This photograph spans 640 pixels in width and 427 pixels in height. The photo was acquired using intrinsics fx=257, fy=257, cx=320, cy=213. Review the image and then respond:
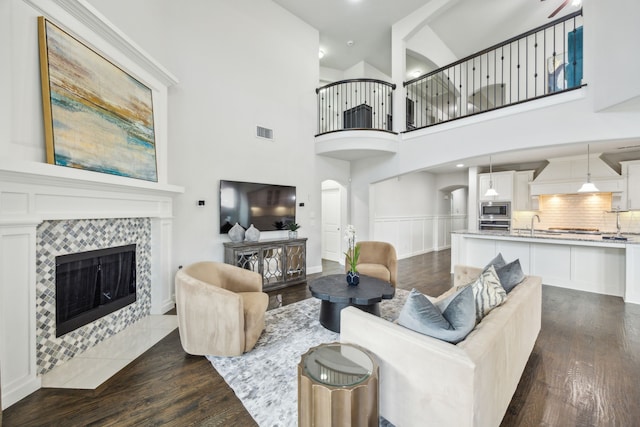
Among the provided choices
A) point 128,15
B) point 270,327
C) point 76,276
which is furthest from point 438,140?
point 76,276

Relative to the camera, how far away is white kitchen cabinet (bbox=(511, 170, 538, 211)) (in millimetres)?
6703

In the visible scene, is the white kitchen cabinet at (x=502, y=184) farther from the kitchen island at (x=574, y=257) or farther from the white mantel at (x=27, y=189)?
the white mantel at (x=27, y=189)

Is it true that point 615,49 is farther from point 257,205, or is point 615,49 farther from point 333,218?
point 333,218

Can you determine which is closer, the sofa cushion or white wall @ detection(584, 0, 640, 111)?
the sofa cushion

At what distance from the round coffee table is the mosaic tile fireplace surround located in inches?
85.9

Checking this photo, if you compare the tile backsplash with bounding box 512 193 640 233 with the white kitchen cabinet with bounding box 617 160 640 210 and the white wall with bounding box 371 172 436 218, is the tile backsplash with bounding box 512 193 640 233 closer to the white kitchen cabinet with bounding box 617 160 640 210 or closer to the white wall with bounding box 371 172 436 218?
the white kitchen cabinet with bounding box 617 160 640 210

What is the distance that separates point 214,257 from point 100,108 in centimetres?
246

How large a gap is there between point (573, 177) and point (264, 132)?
7083 millimetres

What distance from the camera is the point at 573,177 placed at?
5984 millimetres

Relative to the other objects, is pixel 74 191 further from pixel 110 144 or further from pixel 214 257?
pixel 214 257

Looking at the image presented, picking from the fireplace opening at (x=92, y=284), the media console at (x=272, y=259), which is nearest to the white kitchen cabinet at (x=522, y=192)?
the media console at (x=272, y=259)

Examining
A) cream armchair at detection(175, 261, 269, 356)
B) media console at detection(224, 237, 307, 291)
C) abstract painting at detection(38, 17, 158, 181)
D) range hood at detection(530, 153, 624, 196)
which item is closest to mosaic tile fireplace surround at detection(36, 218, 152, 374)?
abstract painting at detection(38, 17, 158, 181)

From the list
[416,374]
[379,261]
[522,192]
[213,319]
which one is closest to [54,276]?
[213,319]

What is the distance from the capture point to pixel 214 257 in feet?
13.8
